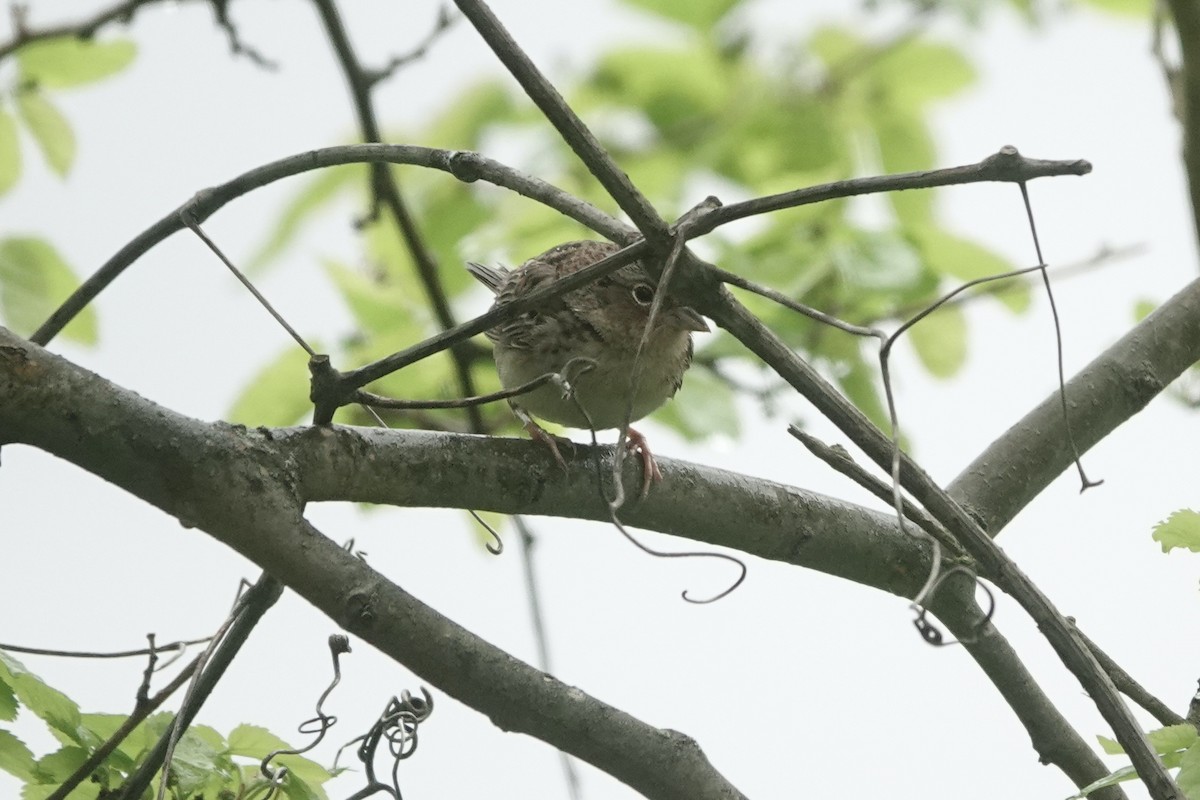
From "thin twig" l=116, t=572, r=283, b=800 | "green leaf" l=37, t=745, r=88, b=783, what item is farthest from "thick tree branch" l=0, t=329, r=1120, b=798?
"green leaf" l=37, t=745, r=88, b=783

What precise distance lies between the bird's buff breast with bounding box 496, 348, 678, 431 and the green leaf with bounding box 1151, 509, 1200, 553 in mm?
1197

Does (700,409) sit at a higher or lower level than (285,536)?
higher

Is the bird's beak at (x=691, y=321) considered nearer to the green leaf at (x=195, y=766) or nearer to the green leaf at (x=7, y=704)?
the green leaf at (x=195, y=766)

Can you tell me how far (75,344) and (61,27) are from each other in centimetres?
87

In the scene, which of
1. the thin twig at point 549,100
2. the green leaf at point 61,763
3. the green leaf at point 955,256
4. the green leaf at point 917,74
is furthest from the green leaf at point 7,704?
the green leaf at point 917,74

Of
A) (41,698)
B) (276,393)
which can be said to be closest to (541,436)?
(41,698)

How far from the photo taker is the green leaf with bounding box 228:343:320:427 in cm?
316

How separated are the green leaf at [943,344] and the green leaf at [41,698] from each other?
2336mm

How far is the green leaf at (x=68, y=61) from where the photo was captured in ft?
10.6

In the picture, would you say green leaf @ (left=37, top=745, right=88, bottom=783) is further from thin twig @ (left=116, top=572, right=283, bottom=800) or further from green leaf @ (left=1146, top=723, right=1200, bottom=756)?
green leaf @ (left=1146, top=723, right=1200, bottom=756)

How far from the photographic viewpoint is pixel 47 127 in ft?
10.7

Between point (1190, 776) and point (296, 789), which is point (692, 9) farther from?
point (1190, 776)

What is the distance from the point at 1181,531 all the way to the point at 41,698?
1.64m

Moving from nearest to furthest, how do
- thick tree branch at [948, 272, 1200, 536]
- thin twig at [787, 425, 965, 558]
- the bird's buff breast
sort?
1. thin twig at [787, 425, 965, 558]
2. thick tree branch at [948, 272, 1200, 536]
3. the bird's buff breast
